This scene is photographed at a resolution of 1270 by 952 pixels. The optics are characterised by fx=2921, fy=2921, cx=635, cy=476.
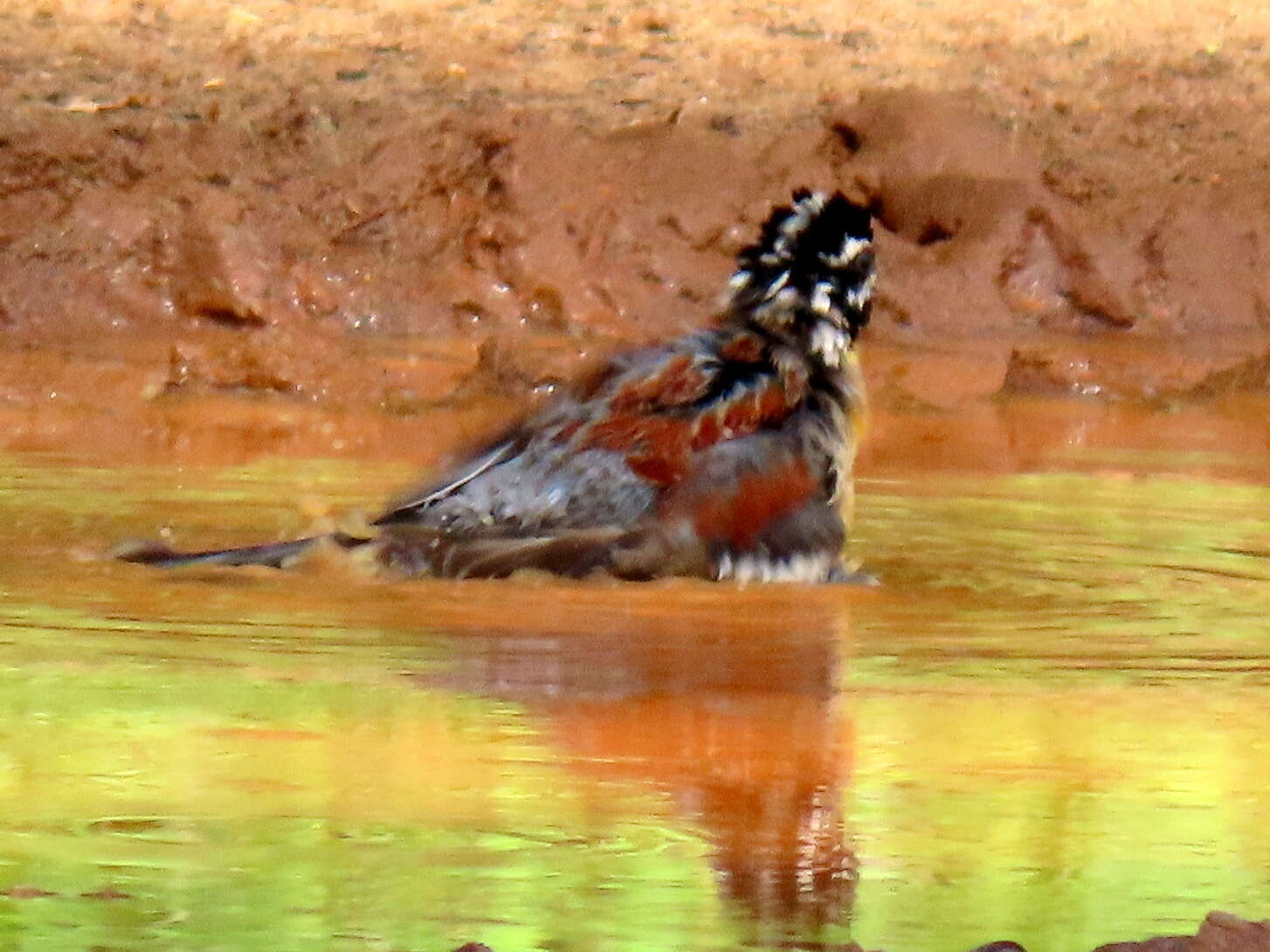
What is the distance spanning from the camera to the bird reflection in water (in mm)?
3619

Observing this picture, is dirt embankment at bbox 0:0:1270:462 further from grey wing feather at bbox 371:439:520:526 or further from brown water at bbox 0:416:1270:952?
brown water at bbox 0:416:1270:952

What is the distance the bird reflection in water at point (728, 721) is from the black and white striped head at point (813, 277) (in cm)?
65

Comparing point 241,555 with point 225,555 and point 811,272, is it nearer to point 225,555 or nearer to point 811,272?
point 225,555

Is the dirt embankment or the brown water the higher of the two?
the dirt embankment

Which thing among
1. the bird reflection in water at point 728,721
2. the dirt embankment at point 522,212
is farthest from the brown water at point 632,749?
the dirt embankment at point 522,212

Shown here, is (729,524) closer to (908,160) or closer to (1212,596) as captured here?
(1212,596)

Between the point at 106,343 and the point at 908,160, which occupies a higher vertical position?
the point at 908,160

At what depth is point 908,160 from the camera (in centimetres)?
1220

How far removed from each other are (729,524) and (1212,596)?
986mm

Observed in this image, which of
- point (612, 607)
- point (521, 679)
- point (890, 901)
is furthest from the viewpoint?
point (612, 607)

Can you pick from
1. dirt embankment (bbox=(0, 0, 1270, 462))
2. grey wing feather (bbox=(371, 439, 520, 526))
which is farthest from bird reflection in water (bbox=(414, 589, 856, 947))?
dirt embankment (bbox=(0, 0, 1270, 462))

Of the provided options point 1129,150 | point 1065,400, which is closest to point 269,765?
point 1065,400

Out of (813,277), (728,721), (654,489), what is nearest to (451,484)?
(654,489)

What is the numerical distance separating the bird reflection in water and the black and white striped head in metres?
0.65
